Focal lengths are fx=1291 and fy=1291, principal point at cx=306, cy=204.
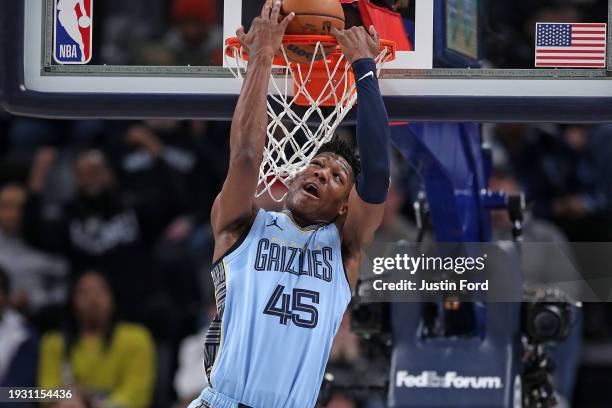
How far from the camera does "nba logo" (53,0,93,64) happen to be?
200 inches

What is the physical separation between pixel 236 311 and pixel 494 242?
1.80 meters

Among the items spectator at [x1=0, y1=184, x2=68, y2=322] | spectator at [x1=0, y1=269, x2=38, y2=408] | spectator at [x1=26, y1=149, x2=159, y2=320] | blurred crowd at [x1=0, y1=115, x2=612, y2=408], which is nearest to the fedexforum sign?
blurred crowd at [x1=0, y1=115, x2=612, y2=408]

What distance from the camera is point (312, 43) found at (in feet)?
14.9

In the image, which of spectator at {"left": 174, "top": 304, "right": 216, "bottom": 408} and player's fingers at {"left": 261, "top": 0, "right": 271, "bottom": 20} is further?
spectator at {"left": 174, "top": 304, "right": 216, "bottom": 408}

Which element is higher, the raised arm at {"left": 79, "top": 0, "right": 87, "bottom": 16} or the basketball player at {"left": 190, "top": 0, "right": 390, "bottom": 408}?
the raised arm at {"left": 79, "top": 0, "right": 87, "bottom": 16}

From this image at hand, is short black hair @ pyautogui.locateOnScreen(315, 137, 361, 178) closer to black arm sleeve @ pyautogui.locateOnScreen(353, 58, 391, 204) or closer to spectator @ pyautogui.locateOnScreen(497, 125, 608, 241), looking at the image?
black arm sleeve @ pyautogui.locateOnScreen(353, 58, 391, 204)

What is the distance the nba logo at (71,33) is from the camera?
5.09 metres

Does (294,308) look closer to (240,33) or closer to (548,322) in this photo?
(240,33)

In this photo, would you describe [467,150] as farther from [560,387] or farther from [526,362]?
[560,387]

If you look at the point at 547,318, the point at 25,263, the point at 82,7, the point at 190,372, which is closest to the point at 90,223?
the point at 25,263

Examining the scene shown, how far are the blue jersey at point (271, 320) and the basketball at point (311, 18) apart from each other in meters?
0.64

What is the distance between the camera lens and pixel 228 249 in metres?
4.45

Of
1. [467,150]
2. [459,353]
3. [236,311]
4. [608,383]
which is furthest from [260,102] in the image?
[608,383]

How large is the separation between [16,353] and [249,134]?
3691 mm
